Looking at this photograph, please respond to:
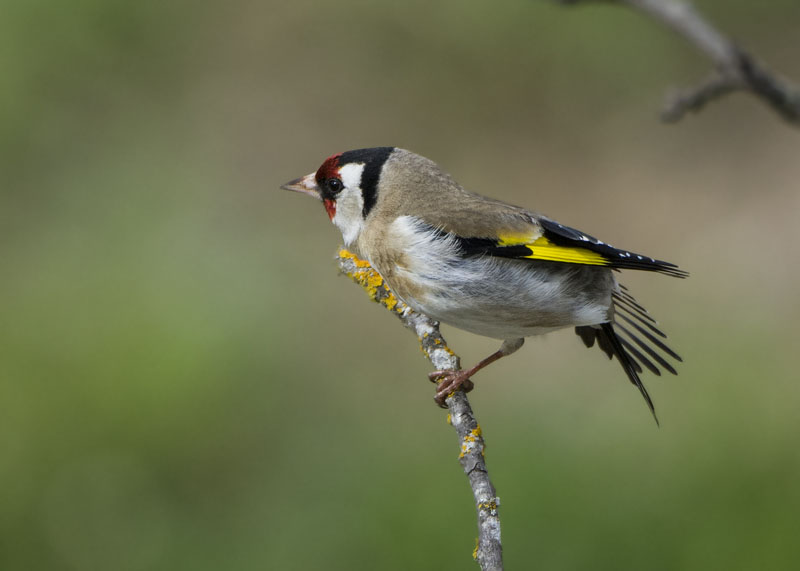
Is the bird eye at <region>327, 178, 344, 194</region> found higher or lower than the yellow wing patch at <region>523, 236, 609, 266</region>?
higher

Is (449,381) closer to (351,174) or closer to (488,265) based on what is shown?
(488,265)

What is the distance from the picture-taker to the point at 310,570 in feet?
16.0

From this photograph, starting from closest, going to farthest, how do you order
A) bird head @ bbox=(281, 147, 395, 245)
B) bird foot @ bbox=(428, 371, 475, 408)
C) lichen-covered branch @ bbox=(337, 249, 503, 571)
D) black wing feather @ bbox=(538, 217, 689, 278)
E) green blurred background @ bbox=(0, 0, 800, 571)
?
lichen-covered branch @ bbox=(337, 249, 503, 571) → black wing feather @ bbox=(538, 217, 689, 278) → bird foot @ bbox=(428, 371, 475, 408) → bird head @ bbox=(281, 147, 395, 245) → green blurred background @ bbox=(0, 0, 800, 571)

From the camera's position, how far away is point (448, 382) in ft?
12.1

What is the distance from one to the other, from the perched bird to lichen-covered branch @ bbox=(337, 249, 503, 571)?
0.27 ft

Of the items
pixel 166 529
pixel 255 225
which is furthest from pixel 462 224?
pixel 255 225

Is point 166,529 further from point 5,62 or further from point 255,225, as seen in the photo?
point 5,62

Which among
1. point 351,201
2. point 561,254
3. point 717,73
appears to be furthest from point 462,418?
point 717,73

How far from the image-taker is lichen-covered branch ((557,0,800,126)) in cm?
342

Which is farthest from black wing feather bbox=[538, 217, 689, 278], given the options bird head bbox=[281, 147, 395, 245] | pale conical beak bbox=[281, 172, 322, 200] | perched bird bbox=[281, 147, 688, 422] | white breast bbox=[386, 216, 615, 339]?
pale conical beak bbox=[281, 172, 322, 200]

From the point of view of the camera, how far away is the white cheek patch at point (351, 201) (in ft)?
13.0

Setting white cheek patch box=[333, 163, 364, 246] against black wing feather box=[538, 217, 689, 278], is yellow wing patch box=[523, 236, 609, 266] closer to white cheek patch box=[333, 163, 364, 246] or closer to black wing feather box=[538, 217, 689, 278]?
→ black wing feather box=[538, 217, 689, 278]

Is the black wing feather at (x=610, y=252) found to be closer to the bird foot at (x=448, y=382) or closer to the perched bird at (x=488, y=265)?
the perched bird at (x=488, y=265)

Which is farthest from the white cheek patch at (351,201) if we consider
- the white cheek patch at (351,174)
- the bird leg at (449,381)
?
the bird leg at (449,381)
